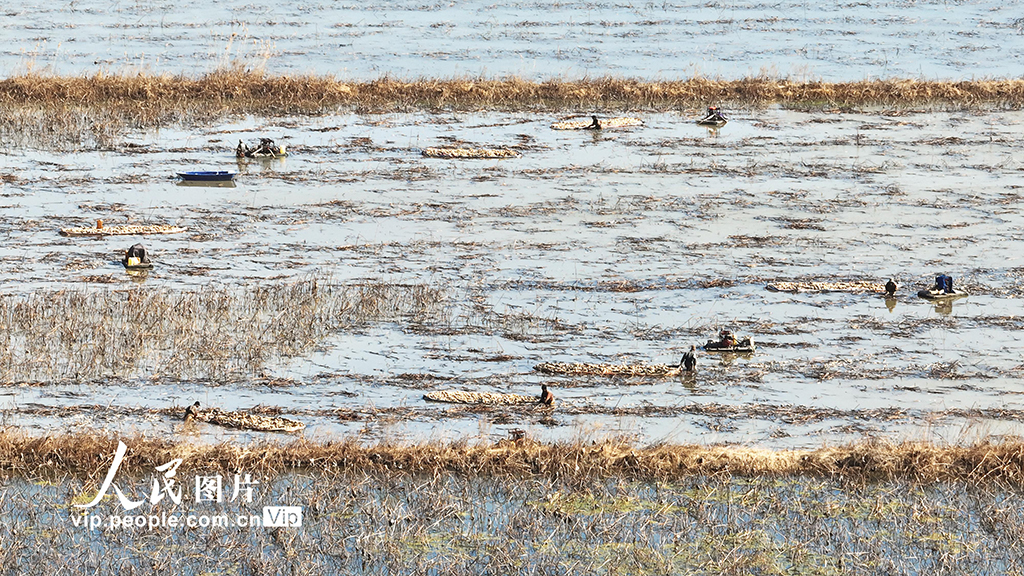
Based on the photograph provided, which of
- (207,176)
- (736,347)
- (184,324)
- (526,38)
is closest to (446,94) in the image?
(207,176)

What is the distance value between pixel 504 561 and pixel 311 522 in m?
1.52

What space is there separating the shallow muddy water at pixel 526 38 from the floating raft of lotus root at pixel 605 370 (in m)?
14.1

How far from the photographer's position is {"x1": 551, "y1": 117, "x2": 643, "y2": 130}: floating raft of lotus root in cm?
2356

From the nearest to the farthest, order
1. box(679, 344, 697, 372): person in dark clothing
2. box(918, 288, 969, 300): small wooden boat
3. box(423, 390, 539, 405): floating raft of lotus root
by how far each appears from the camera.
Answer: box(423, 390, 539, 405): floating raft of lotus root < box(679, 344, 697, 372): person in dark clothing < box(918, 288, 969, 300): small wooden boat

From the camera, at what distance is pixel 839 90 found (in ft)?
84.6

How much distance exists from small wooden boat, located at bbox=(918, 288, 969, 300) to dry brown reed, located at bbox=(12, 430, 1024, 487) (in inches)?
190

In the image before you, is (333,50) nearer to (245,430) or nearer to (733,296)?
(733,296)

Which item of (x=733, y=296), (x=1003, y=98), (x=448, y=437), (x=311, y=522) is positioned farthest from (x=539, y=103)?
(x=311, y=522)

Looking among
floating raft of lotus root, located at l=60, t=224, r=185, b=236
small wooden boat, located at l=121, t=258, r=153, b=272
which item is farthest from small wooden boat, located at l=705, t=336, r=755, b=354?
floating raft of lotus root, located at l=60, t=224, r=185, b=236

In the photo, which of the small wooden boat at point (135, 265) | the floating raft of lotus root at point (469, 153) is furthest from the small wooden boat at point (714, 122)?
the small wooden boat at point (135, 265)

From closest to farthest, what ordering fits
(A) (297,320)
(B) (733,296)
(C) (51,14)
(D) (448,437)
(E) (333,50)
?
(D) (448,437)
(A) (297,320)
(B) (733,296)
(E) (333,50)
(C) (51,14)

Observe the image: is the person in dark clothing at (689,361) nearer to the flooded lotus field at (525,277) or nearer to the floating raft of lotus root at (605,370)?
the floating raft of lotus root at (605,370)

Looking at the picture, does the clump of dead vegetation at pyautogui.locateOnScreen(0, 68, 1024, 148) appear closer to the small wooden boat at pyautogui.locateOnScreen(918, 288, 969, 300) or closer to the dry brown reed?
the small wooden boat at pyautogui.locateOnScreen(918, 288, 969, 300)

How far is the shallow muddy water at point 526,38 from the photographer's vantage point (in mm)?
27641
